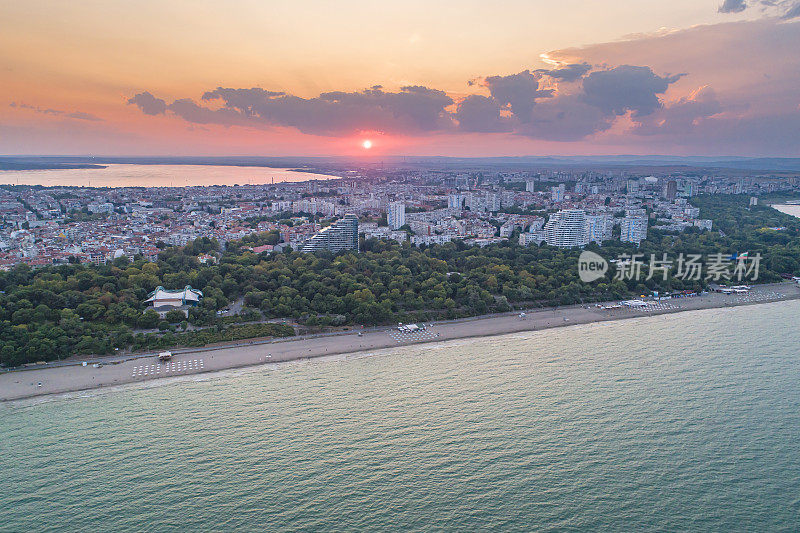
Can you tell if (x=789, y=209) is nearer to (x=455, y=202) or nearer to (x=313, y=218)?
(x=455, y=202)

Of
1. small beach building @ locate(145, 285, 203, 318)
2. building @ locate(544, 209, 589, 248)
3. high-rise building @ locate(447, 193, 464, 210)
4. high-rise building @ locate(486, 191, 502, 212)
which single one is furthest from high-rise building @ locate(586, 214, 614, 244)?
small beach building @ locate(145, 285, 203, 318)

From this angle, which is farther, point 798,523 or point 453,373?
point 453,373

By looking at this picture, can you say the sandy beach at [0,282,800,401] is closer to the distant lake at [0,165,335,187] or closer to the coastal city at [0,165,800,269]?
the coastal city at [0,165,800,269]

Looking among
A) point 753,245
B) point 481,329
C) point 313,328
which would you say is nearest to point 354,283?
point 313,328

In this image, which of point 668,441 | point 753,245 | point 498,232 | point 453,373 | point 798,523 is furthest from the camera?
point 498,232

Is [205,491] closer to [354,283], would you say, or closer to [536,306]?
[354,283]

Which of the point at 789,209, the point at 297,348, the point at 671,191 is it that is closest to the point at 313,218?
the point at 297,348

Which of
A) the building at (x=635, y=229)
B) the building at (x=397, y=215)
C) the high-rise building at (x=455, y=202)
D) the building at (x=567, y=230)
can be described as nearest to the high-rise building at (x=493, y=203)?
the high-rise building at (x=455, y=202)
